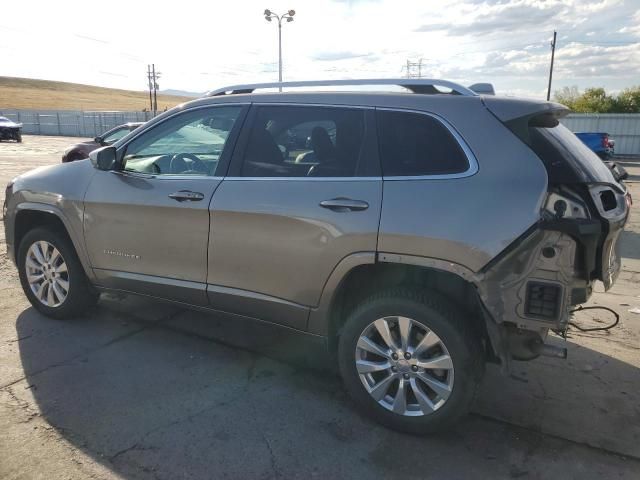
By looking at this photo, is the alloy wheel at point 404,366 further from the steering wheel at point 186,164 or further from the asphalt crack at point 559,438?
the steering wheel at point 186,164

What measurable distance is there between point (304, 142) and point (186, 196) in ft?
2.95

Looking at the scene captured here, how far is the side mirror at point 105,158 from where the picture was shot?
401 centimetres

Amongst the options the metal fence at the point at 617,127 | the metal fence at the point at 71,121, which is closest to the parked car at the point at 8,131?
the metal fence at the point at 71,121

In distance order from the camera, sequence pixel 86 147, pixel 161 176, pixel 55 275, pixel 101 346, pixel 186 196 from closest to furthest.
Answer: pixel 186 196
pixel 161 176
pixel 101 346
pixel 55 275
pixel 86 147

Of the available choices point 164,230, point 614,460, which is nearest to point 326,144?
point 164,230

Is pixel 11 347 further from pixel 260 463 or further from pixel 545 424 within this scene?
pixel 545 424

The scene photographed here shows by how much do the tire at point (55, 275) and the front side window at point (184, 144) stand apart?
3.21 ft

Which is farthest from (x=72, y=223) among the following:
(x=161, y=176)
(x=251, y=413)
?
(x=251, y=413)

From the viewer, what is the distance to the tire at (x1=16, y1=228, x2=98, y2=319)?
442 cm

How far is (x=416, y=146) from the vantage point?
305cm

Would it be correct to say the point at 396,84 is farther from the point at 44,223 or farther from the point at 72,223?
the point at 44,223

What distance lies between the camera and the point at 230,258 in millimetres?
3541

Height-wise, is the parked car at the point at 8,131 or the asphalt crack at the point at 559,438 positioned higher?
the parked car at the point at 8,131

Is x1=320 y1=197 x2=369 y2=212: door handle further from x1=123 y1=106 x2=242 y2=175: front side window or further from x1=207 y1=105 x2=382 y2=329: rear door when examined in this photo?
x1=123 y1=106 x2=242 y2=175: front side window
